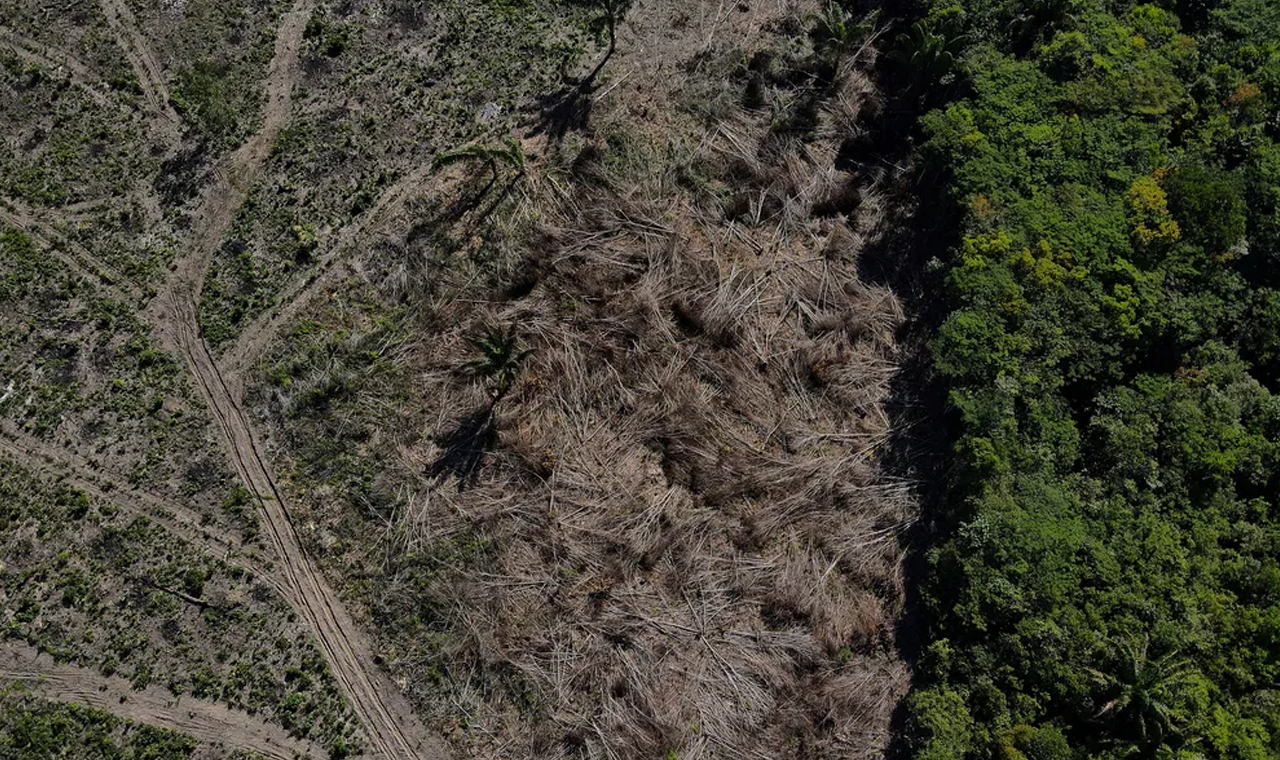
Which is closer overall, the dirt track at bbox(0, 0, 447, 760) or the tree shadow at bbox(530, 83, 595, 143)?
the dirt track at bbox(0, 0, 447, 760)

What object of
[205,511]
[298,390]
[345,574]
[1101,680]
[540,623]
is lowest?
[1101,680]

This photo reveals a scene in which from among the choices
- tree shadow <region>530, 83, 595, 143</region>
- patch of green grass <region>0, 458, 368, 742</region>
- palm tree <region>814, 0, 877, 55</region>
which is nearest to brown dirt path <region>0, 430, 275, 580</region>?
patch of green grass <region>0, 458, 368, 742</region>

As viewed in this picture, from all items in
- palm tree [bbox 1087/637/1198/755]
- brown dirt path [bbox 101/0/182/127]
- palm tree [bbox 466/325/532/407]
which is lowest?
palm tree [bbox 1087/637/1198/755]

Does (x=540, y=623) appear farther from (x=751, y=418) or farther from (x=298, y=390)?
(x=298, y=390)

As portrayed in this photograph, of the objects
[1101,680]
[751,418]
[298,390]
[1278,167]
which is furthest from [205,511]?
[1278,167]

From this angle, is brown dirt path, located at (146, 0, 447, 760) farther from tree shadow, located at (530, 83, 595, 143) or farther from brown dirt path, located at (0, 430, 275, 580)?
tree shadow, located at (530, 83, 595, 143)
